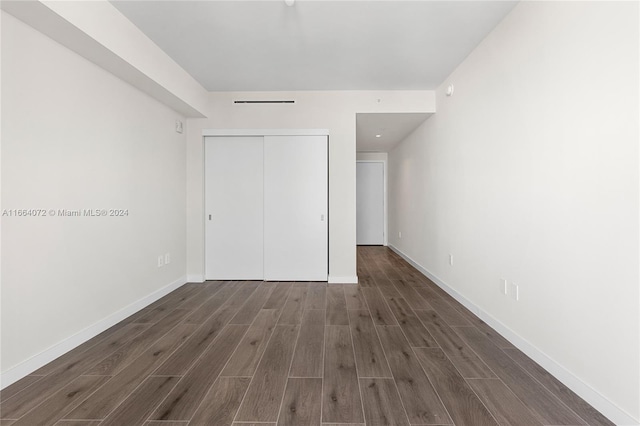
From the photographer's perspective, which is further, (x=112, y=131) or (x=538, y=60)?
(x=112, y=131)

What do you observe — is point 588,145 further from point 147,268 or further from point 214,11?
point 147,268

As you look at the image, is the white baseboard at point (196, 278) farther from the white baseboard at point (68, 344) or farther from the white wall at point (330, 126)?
the white baseboard at point (68, 344)

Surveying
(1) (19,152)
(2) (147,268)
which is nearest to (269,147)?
(2) (147,268)

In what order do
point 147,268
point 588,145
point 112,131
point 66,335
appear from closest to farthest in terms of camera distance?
point 588,145
point 66,335
point 112,131
point 147,268

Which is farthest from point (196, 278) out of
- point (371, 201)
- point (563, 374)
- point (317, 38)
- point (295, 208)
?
point (371, 201)

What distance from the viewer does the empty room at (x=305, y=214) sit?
151cm

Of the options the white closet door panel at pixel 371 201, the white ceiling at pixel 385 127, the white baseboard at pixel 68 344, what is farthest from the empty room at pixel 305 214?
the white closet door panel at pixel 371 201

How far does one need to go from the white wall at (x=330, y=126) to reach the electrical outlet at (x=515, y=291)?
6.44 ft

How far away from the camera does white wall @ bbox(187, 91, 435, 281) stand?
12.7 ft

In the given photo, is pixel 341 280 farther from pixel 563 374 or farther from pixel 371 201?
pixel 371 201

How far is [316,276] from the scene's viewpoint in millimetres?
3982

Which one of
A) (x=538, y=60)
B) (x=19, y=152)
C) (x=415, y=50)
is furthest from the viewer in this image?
(x=415, y=50)

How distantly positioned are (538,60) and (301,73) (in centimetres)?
226

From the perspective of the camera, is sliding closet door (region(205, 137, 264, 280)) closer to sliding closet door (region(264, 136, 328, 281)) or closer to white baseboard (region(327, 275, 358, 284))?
sliding closet door (region(264, 136, 328, 281))
